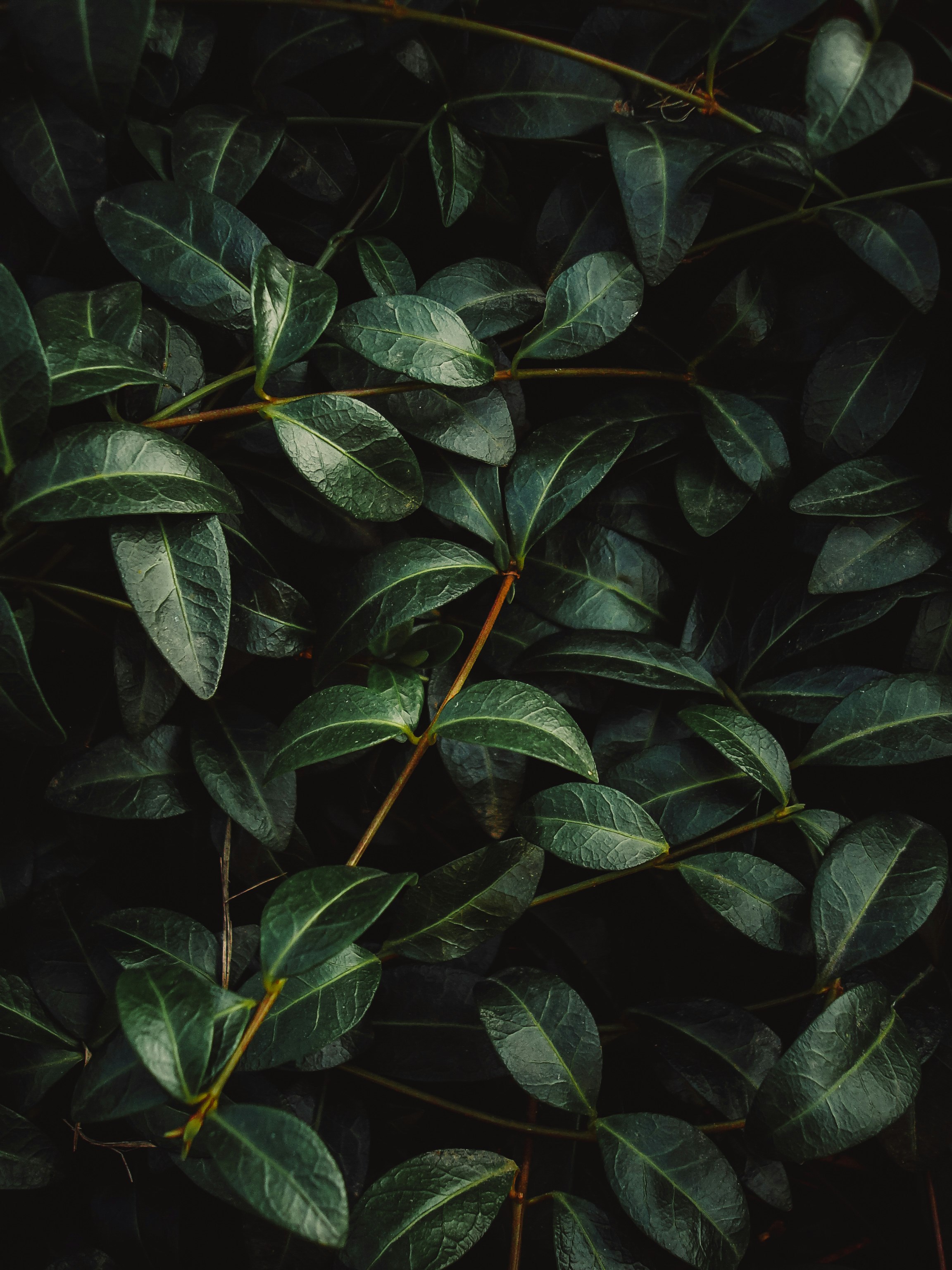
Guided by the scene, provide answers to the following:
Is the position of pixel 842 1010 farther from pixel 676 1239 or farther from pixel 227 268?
pixel 227 268

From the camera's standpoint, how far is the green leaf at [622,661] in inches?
30.9

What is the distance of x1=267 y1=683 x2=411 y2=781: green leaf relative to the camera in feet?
2.19

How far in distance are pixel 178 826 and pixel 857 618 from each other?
733 millimetres

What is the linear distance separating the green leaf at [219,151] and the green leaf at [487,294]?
0.64ft

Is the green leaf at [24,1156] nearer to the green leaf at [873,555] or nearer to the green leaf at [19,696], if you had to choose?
the green leaf at [19,696]

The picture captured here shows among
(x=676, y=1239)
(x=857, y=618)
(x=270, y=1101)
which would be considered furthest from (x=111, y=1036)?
(x=857, y=618)

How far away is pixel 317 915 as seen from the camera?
2.01 ft

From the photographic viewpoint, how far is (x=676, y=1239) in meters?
0.68

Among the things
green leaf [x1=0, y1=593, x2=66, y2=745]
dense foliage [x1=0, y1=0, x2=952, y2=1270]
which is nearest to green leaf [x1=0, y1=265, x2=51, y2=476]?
dense foliage [x1=0, y1=0, x2=952, y2=1270]

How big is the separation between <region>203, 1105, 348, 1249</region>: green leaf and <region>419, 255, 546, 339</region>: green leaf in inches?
27.4

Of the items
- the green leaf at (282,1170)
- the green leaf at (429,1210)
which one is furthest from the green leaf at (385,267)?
the green leaf at (429,1210)

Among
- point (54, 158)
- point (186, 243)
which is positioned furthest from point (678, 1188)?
point (54, 158)

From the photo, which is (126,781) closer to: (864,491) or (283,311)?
(283,311)

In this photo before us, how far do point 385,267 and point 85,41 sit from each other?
11.6 inches
